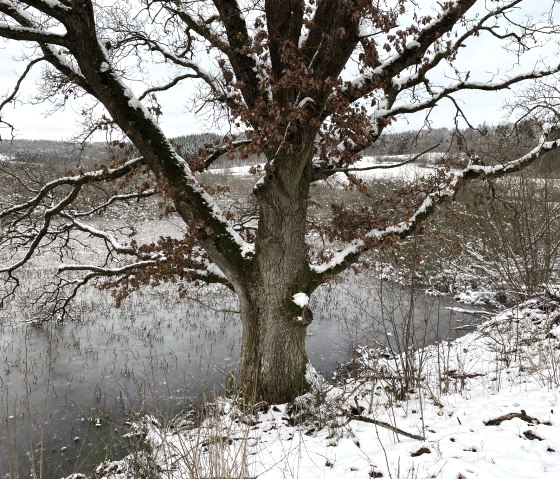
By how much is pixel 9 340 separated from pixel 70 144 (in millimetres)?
6873

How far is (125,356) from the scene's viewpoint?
10.2 metres

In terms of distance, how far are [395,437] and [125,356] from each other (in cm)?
807

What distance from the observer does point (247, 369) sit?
19.5ft

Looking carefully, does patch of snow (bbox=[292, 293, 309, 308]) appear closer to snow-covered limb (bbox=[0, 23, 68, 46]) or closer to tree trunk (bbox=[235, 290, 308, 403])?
tree trunk (bbox=[235, 290, 308, 403])

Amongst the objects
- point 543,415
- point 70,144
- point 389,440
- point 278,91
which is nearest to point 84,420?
point 70,144

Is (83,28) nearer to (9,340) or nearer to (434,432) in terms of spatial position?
(434,432)

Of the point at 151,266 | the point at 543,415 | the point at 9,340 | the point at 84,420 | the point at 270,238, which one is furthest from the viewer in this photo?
→ the point at 9,340

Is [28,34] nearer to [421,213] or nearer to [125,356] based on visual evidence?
[421,213]

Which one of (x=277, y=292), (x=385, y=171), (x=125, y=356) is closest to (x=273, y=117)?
(x=277, y=292)

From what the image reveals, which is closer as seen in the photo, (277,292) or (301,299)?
(301,299)

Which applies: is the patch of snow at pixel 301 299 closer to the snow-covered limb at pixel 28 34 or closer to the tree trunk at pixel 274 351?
the tree trunk at pixel 274 351

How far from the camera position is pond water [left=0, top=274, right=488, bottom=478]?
22.4ft

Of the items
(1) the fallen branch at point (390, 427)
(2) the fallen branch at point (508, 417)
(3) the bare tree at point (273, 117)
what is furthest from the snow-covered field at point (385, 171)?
(2) the fallen branch at point (508, 417)

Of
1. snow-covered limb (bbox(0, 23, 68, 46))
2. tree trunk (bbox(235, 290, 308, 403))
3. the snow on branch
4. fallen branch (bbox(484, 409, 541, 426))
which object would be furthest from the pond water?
snow-covered limb (bbox(0, 23, 68, 46))
